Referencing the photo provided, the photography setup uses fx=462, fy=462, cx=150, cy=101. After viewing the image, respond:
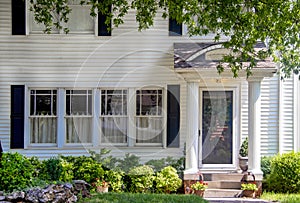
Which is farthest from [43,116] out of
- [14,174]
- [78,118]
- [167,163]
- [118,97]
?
[167,163]

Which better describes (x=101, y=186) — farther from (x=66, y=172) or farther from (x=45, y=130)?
(x=45, y=130)

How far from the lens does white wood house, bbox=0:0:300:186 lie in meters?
13.2

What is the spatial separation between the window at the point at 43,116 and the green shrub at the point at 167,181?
3468 millimetres

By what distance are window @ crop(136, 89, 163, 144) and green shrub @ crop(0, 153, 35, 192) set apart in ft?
13.5

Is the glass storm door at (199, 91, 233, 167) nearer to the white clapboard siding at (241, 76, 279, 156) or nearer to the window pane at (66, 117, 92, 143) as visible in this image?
the white clapboard siding at (241, 76, 279, 156)

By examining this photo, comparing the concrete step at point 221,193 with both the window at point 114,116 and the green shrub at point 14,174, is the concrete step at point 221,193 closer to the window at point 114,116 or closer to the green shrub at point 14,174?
the window at point 114,116

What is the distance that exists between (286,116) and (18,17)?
→ 26.9 ft

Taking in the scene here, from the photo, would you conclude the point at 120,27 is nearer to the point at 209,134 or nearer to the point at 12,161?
→ the point at 209,134

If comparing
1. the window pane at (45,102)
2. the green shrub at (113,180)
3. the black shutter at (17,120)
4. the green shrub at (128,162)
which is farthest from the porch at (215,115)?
the black shutter at (17,120)

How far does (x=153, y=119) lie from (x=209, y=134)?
5.53 feet

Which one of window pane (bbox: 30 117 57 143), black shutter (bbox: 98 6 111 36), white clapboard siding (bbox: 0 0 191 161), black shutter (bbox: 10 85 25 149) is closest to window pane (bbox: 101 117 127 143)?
white clapboard siding (bbox: 0 0 191 161)

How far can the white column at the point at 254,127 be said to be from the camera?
39.2 feet

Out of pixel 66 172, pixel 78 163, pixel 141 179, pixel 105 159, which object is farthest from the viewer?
pixel 105 159

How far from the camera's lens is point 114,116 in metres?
13.4
